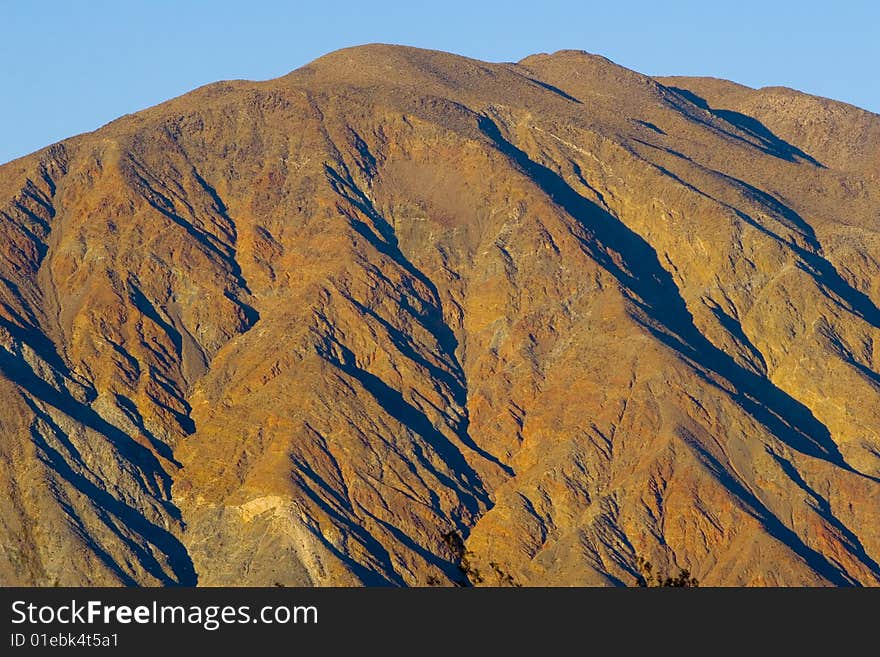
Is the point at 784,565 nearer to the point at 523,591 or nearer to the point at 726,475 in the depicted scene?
the point at 726,475

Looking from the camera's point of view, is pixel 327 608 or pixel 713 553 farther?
pixel 713 553

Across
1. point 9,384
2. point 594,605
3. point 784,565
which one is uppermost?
point 9,384

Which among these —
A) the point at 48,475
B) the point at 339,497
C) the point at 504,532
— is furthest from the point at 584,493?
the point at 48,475

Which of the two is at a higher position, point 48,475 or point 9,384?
point 9,384

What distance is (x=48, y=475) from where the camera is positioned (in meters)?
188

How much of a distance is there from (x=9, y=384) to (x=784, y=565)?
69.5 metres

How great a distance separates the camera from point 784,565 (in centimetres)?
18588

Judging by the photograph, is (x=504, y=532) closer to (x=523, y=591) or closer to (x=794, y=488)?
(x=794, y=488)

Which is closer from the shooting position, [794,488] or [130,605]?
[130,605]

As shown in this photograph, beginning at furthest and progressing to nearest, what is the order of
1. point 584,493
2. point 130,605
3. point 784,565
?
point 584,493 → point 784,565 → point 130,605

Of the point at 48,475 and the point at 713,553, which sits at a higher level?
the point at 48,475

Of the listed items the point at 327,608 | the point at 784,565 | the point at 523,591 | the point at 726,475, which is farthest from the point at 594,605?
the point at 726,475

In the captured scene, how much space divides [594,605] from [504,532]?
369ft

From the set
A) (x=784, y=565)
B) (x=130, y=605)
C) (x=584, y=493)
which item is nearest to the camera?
(x=130, y=605)
